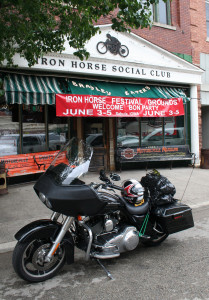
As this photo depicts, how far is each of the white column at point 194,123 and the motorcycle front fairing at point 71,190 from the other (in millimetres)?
8790

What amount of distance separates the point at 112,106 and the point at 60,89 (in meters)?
1.77

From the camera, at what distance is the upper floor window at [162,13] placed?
1097 centimetres

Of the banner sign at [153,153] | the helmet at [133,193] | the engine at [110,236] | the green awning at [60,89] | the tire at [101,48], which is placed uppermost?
the tire at [101,48]

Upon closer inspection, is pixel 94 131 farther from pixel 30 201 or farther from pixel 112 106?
pixel 30 201

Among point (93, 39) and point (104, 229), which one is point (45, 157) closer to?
point (93, 39)

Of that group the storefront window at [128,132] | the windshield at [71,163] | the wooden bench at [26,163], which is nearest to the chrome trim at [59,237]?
the windshield at [71,163]

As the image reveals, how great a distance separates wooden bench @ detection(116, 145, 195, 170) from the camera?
32.5 ft

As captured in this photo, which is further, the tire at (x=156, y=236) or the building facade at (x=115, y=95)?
the building facade at (x=115, y=95)

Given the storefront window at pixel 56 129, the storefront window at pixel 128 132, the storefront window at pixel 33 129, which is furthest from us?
the storefront window at pixel 128 132

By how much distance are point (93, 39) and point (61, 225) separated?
7.19 meters

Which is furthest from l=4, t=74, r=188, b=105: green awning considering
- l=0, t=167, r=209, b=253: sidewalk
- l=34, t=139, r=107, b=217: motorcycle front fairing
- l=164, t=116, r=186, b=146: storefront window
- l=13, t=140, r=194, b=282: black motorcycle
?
l=34, t=139, r=107, b=217: motorcycle front fairing

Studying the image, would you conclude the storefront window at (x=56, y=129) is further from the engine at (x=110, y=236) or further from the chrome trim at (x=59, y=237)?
the chrome trim at (x=59, y=237)

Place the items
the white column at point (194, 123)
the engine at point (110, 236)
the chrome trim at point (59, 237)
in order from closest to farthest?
the chrome trim at point (59, 237) → the engine at point (110, 236) → the white column at point (194, 123)

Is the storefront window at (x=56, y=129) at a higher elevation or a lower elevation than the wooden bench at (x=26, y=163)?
higher
